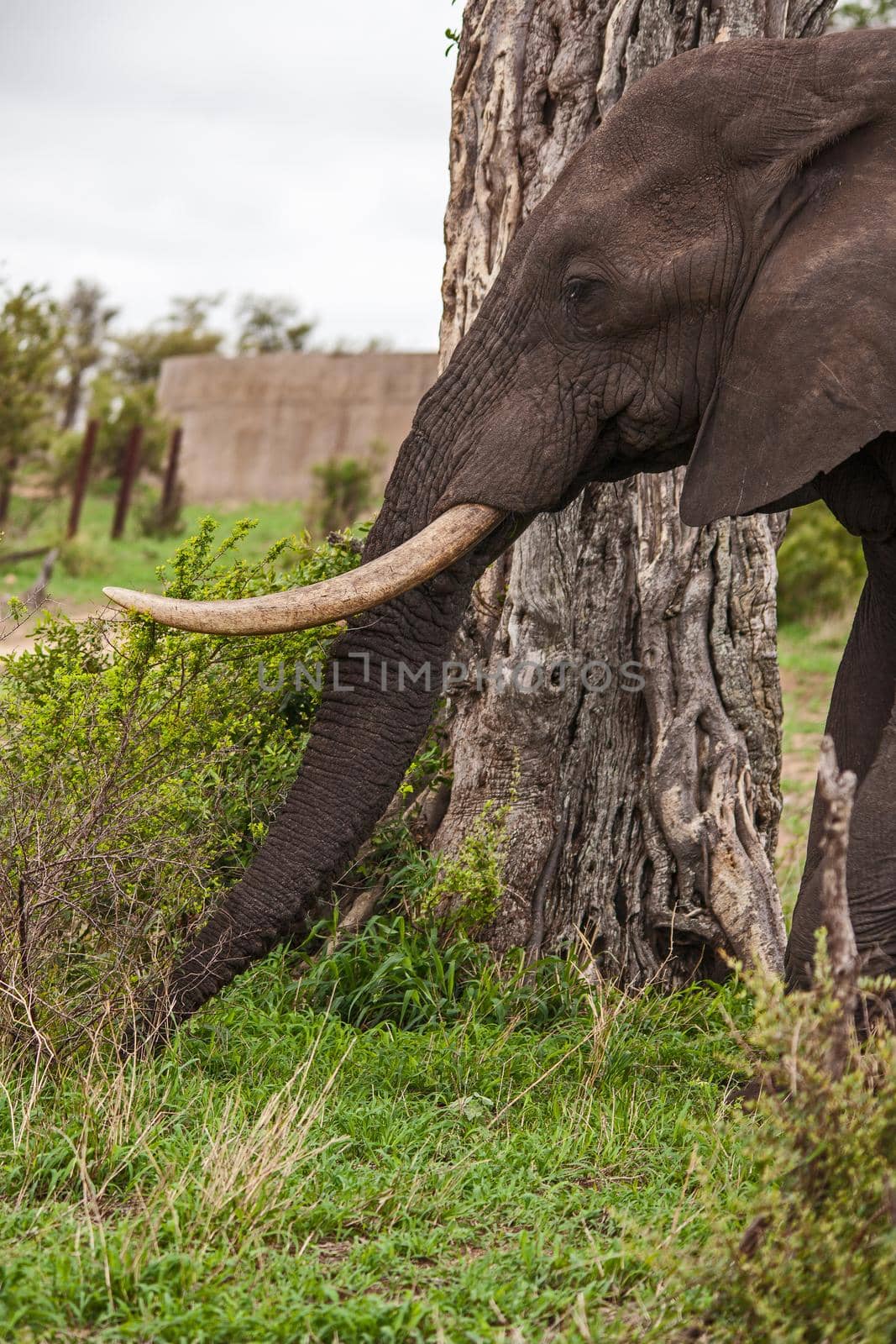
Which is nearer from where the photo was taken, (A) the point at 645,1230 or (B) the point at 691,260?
(A) the point at 645,1230

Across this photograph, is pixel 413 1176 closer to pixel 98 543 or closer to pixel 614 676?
pixel 614 676

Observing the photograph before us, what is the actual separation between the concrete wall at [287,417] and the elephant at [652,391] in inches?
832

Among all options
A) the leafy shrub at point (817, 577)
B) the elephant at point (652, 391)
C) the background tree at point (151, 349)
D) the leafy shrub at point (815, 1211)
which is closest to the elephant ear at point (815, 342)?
the elephant at point (652, 391)

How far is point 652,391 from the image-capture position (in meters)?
4.00

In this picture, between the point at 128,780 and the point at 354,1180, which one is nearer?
the point at 354,1180

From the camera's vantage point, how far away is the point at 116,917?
410cm

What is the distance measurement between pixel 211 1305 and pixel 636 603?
10.5 ft

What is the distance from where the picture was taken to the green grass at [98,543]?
16156 millimetres

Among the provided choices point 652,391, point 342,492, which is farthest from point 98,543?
point 652,391

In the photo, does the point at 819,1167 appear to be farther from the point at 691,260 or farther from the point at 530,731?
the point at 530,731

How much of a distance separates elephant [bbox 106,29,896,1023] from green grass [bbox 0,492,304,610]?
836 centimetres

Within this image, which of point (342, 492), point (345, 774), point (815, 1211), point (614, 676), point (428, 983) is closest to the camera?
point (815, 1211)

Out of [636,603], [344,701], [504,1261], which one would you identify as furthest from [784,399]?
[504,1261]

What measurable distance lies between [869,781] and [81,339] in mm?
49654
